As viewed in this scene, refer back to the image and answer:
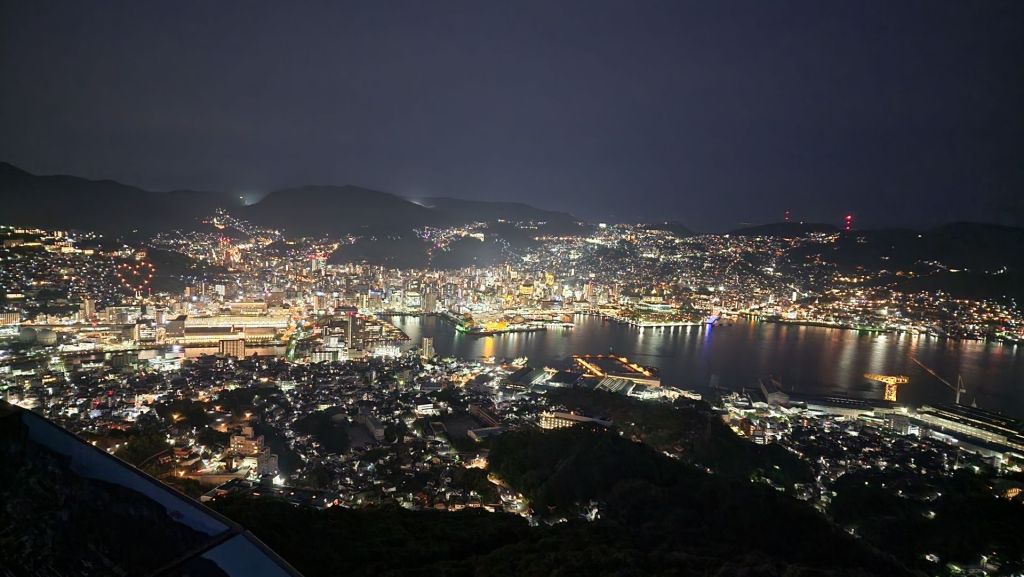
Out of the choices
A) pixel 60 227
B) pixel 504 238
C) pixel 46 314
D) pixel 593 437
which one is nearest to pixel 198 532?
pixel 593 437

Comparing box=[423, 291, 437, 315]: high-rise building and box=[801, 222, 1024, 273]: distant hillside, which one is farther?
box=[423, 291, 437, 315]: high-rise building

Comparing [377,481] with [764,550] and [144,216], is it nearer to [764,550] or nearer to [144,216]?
[764,550]

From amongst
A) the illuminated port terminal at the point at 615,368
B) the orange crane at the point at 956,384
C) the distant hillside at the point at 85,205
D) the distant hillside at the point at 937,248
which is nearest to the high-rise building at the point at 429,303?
the illuminated port terminal at the point at 615,368

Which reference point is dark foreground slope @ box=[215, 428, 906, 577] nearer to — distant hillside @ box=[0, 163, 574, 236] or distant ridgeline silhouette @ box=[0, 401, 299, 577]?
distant ridgeline silhouette @ box=[0, 401, 299, 577]

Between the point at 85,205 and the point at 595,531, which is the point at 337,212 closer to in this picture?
the point at 85,205

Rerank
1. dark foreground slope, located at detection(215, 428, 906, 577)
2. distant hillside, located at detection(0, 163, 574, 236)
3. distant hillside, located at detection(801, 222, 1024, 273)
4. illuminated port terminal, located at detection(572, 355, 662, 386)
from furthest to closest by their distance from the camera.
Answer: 1. distant hillside, located at detection(801, 222, 1024, 273)
2. distant hillside, located at detection(0, 163, 574, 236)
3. illuminated port terminal, located at detection(572, 355, 662, 386)
4. dark foreground slope, located at detection(215, 428, 906, 577)

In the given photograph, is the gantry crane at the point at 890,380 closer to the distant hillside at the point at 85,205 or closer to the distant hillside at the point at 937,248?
the distant hillside at the point at 937,248

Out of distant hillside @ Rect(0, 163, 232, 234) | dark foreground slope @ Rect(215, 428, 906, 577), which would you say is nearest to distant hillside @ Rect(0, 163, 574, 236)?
distant hillside @ Rect(0, 163, 232, 234)
